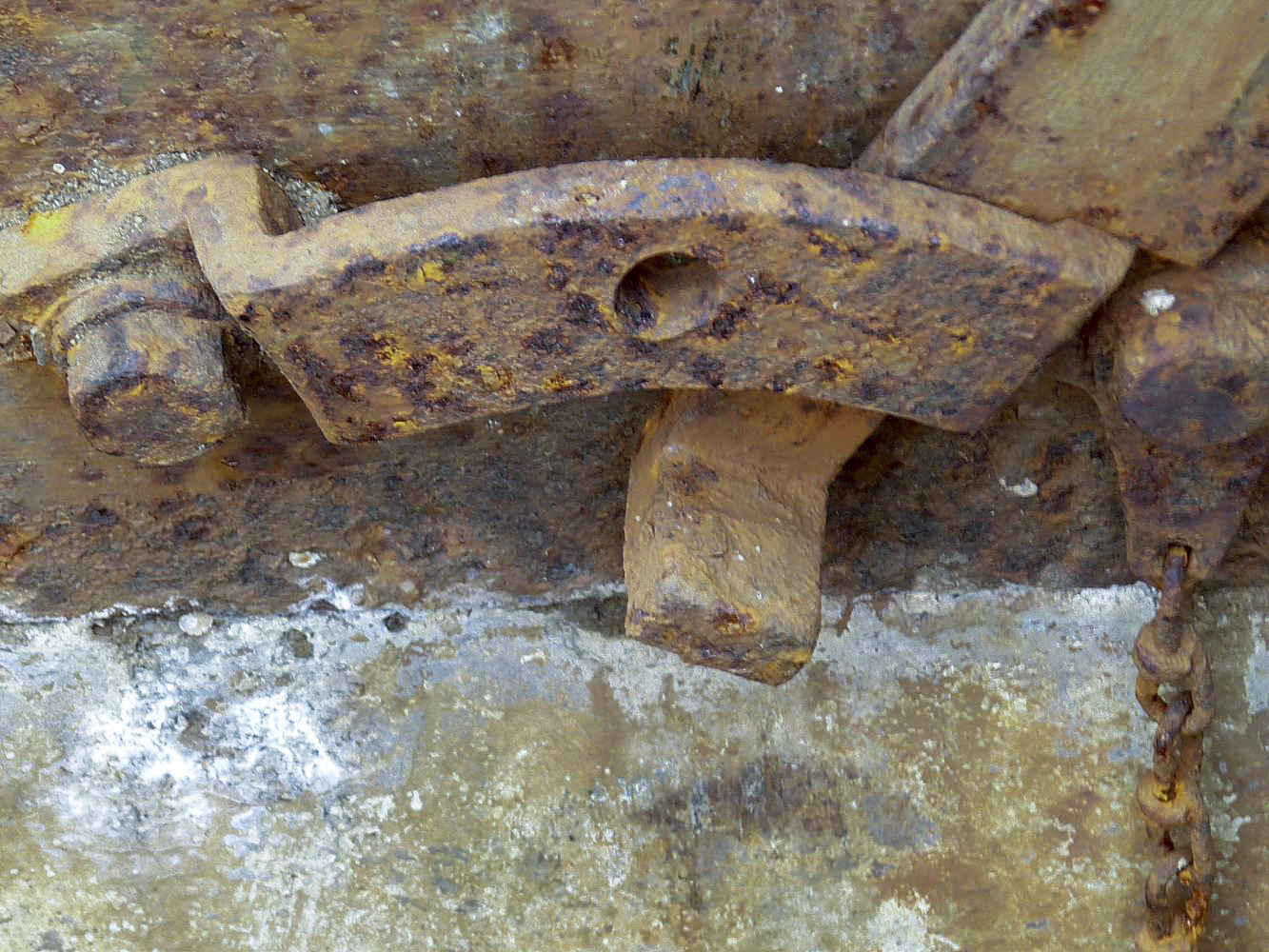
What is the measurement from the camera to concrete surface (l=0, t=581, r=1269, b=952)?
52.7 inches

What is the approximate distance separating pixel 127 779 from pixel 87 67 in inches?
31.0

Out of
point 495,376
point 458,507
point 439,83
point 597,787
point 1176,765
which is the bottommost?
point 597,787

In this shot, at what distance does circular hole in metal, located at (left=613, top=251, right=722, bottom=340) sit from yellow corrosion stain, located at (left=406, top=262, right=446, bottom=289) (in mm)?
134

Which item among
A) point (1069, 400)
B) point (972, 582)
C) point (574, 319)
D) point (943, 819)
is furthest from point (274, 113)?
point (943, 819)

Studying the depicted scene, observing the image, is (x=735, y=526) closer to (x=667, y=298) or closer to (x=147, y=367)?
(x=667, y=298)

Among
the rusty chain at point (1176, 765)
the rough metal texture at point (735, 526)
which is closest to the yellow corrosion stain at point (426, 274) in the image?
the rough metal texture at point (735, 526)

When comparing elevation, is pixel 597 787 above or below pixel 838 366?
below

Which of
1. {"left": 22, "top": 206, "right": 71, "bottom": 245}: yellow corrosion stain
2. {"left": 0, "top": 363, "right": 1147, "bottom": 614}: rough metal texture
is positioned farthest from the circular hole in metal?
{"left": 22, "top": 206, "right": 71, "bottom": 245}: yellow corrosion stain

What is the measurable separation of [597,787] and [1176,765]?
23.8 inches

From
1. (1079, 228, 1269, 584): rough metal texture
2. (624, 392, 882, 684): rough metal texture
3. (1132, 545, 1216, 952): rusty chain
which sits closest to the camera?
(1079, 228, 1269, 584): rough metal texture

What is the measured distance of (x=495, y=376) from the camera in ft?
3.20

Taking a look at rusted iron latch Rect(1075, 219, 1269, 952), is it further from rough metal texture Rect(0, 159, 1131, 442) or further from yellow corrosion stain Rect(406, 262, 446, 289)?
yellow corrosion stain Rect(406, 262, 446, 289)

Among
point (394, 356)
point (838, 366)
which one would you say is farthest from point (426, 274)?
point (838, 366)

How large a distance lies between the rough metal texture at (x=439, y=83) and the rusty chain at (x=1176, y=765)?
0.54m
